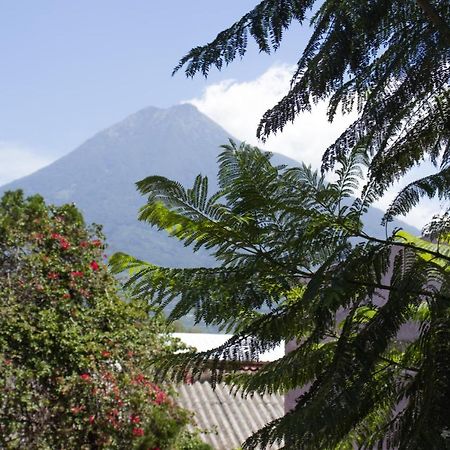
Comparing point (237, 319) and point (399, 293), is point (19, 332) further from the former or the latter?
point (399, 293)

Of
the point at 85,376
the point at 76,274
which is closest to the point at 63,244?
the point at 76,274

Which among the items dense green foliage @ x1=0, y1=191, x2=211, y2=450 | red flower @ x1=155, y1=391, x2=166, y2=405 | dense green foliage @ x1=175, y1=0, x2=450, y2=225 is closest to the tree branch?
dense green foliage @ x1=175, y1=0, x2=450, y2=225

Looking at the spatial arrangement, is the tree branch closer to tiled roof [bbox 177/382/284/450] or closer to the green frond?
the green frond

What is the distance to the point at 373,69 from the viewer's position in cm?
324

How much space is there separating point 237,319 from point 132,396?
5.94 m

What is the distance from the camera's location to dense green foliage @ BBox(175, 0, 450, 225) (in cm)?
305

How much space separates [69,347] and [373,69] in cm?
601

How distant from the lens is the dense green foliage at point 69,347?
8297 mm

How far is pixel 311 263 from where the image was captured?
118 inches

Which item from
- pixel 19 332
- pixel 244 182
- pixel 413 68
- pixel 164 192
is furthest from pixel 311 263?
pixel 19 332

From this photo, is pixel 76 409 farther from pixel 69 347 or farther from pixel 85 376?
pixel 69 347

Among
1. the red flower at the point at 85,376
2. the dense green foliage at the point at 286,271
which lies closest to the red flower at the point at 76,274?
the red flower at the point at 85,376

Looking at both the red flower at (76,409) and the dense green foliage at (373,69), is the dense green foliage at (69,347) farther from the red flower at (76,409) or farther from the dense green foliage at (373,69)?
the dense green foliage at (373,69)

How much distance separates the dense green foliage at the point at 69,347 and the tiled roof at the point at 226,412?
188 cm
